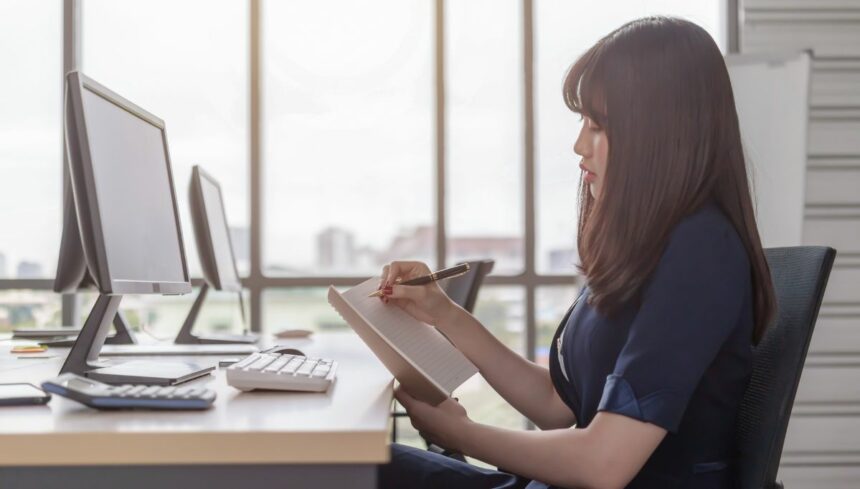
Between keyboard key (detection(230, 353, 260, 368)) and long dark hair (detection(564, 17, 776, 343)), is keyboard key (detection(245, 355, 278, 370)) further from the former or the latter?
long dark hair (detection(564, 17, 776, 343))

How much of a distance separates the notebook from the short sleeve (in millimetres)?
282

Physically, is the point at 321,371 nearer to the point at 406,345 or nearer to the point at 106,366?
the point at 406,345

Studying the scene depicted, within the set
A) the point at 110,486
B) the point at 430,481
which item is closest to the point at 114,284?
the point at 110,486

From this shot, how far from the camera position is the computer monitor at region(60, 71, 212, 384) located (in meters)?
1.14

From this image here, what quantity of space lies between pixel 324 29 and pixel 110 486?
10.8 ft

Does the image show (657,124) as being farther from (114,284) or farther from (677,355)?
(114,284)

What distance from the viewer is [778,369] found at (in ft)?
3.53

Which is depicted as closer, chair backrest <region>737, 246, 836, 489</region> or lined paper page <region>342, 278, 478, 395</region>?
chair backrest <region>737, 246, 836, 489</region>

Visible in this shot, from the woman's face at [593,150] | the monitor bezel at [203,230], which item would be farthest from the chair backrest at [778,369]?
the monitor bezel at [203,230]

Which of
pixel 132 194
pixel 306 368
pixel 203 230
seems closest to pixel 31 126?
pixel 203 230

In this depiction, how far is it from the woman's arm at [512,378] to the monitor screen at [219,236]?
1.16 m

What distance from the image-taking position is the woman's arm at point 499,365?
146 centimetres

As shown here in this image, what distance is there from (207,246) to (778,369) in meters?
1.73

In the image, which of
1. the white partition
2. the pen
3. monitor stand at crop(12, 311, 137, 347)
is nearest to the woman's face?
the pen
